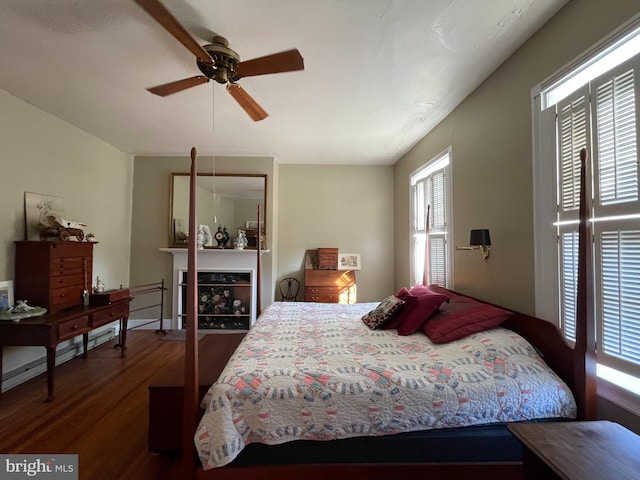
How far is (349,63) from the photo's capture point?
209cm

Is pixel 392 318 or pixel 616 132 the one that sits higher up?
pixel 616 132

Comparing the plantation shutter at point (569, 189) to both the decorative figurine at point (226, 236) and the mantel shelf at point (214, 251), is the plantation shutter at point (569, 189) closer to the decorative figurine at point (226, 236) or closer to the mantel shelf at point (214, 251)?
the mantel shelf at point (214, 251)

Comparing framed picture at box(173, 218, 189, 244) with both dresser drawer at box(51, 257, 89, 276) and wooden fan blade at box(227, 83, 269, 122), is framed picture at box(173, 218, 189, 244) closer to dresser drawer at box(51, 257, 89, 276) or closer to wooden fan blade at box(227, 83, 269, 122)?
dresser drawer at box(51, 257, 89, 276)

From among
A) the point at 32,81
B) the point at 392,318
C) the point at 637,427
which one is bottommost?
the point at 637,427

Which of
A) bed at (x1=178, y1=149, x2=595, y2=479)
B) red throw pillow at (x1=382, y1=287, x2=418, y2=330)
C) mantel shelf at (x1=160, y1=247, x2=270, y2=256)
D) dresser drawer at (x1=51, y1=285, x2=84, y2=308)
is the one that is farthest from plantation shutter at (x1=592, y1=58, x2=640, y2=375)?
dresser drawer at (x1=51, y1=285, x2=84, y2=308)

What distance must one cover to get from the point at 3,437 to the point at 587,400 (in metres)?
3.51

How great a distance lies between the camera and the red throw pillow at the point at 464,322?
1.82 metres

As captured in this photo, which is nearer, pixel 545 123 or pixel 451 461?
pixel 451 461

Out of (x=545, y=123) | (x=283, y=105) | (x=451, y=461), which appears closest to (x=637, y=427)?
(x=451, y=461)

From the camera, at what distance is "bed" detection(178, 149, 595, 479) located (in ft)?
4.31

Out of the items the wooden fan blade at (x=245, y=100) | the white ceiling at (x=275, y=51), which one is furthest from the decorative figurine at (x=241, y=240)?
the wooden fan blade at (x=245, y=100)

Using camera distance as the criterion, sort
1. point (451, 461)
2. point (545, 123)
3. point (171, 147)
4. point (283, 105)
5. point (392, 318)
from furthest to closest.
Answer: point (171, 147) < point (283, 105) < point (392, 318) < point (545, 123) < point (451, 461)

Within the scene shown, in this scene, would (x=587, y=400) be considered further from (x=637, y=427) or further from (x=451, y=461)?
(x=451, y=461)

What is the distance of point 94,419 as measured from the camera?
206 centimetres
